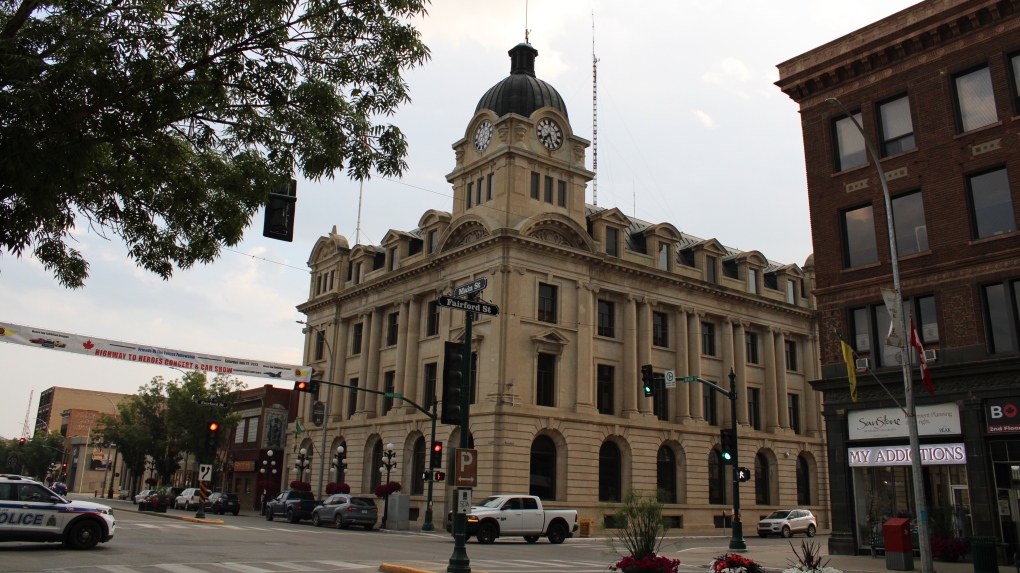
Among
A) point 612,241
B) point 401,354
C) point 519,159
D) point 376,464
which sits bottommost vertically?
point 376,464

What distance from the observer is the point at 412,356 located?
50250 mm

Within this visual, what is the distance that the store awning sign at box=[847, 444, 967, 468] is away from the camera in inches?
906

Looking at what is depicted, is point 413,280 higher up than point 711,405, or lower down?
higher up

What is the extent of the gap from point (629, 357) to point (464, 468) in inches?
1293

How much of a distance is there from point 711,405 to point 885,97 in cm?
3062

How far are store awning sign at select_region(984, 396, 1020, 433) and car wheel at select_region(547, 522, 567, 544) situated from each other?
16.7m

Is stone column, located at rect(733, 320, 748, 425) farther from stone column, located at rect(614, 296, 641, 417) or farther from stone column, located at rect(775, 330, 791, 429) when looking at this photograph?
stone column, located at rect(614, 296, 641, 417)

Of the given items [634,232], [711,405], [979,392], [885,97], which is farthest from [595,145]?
[979,392]

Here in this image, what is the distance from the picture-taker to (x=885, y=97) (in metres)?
26.6

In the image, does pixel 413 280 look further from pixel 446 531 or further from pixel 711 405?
pixel 711 405

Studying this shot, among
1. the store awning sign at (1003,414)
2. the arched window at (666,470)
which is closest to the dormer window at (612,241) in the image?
the arched window at (666,470)

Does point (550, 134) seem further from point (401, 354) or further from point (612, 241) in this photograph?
point (401, 354)

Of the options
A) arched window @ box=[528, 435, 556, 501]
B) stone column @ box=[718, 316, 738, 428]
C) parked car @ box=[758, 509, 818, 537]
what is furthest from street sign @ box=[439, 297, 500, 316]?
stone column @ box=[718, 316, 738, 428]

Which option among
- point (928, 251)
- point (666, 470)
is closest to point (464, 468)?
point (928, 251)
